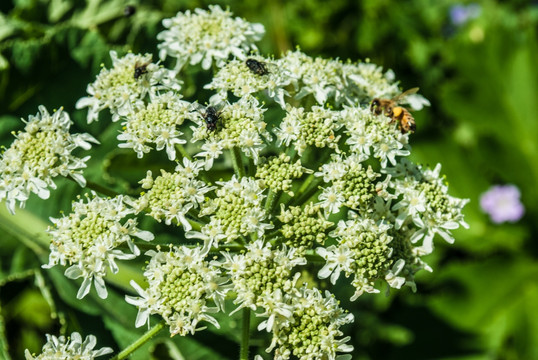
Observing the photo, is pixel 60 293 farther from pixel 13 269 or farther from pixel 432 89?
pixel 432 89

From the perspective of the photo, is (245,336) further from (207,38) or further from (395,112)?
(207,38)

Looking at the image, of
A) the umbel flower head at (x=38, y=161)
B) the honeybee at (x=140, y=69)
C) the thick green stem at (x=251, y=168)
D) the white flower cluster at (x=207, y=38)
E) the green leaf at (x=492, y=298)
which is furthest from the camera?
the green leaf at (x=492, y=298)

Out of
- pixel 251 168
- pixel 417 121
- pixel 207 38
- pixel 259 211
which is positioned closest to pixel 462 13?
pixel 417 121

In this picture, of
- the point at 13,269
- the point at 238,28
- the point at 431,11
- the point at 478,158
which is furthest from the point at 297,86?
the point at 431,11

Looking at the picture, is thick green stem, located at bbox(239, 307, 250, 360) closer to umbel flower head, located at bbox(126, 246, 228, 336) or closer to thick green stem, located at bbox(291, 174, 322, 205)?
umbel flower head, located at bbox(126, 246, 228, 336)

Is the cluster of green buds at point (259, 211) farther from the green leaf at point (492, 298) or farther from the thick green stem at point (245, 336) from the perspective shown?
the green leaf at point (492, 298)

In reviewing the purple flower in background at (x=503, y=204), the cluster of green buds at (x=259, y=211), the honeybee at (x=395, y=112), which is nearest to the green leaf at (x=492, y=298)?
the purple flower in background at (x=503, y=204)
